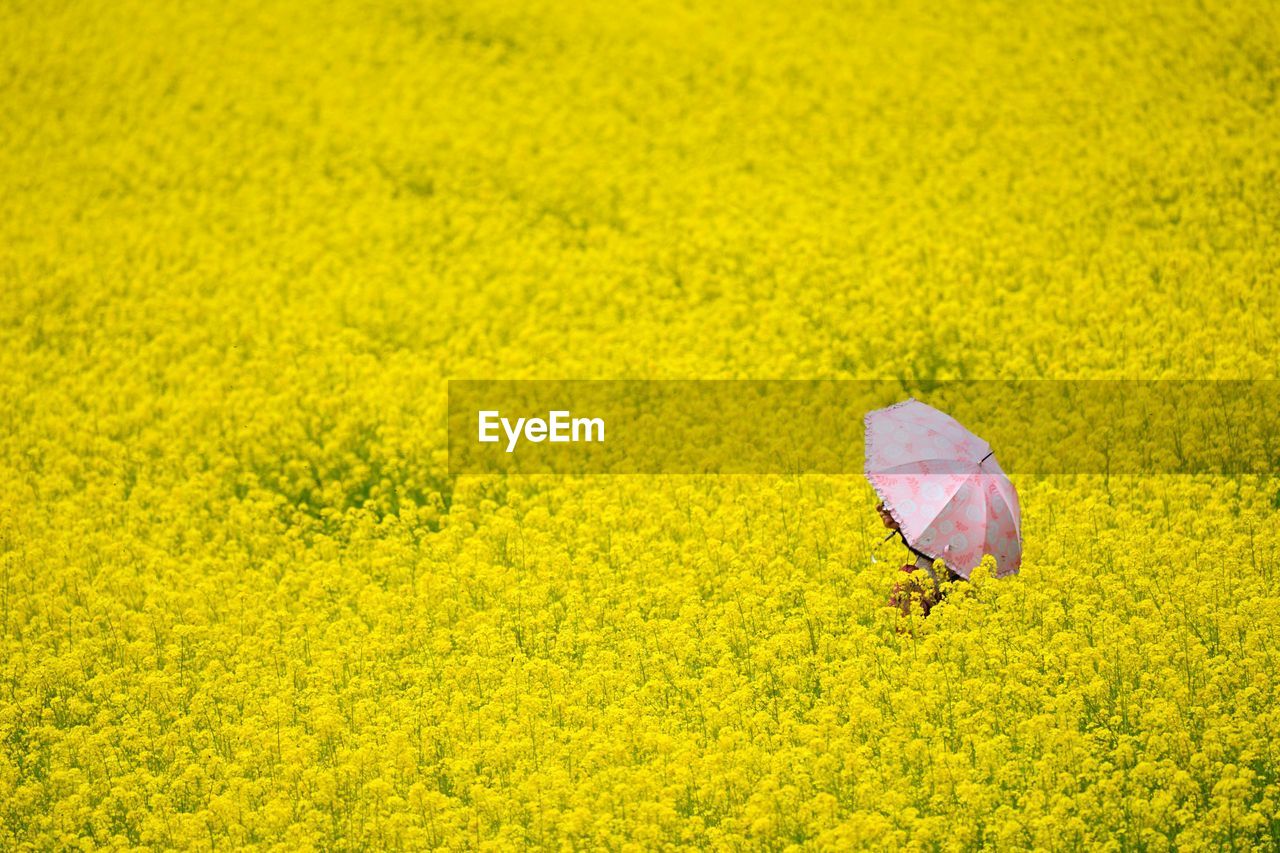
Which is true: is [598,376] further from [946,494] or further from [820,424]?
[946,494]

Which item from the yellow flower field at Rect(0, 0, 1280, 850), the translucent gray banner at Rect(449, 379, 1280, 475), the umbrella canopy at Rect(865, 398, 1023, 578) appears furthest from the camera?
the translucent gray banner at Rect(449, 379, 1280, 475)

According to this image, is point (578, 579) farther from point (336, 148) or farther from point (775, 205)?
point (336, 148)

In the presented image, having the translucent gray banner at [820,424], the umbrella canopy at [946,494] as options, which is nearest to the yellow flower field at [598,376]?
the translucent gray banner at [820,424]

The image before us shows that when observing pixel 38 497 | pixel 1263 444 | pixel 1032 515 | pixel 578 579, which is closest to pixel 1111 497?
pixel 1032 515

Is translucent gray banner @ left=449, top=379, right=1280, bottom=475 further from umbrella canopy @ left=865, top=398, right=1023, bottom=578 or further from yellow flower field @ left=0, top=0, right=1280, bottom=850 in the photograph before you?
umbrella canopy @ left=865, top=398, right=1023, bottom=578

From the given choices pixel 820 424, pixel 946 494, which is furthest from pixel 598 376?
pixel 946 494

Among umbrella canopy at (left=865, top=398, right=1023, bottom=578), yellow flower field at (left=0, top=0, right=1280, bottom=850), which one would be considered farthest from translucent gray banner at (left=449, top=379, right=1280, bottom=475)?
umbrella canopy at (left=865, top=398, right=1023, bottom=578)
